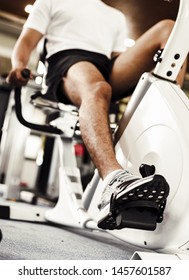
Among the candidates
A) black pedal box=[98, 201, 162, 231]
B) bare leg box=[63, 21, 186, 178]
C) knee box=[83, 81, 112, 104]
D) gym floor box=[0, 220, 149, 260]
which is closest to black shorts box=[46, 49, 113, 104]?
bare leg box=[63, 21, 186, 178]

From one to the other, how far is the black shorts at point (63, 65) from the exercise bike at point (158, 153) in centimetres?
8

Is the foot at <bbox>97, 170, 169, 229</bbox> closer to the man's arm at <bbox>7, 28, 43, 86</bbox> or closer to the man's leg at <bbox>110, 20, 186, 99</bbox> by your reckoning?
the man's leg at <bbox>110, 20, 186, 99</bbox>

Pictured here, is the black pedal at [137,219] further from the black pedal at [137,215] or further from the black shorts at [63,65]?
the black shorts at [63,65]

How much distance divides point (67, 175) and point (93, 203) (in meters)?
0.30

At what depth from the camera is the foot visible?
80cm

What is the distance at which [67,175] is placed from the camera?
1620 mm

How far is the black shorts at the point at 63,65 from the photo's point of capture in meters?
1.39

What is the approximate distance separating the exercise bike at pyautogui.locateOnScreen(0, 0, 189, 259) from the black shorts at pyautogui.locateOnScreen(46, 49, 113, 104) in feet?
0.26

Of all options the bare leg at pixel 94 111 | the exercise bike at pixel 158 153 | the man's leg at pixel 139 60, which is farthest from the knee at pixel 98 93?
the man's leg at pixel 139 60

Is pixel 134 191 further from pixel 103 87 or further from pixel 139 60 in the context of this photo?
pixel 139 60

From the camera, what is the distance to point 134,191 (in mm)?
802

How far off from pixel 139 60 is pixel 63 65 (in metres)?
0.30

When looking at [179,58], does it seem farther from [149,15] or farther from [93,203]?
[93,203]

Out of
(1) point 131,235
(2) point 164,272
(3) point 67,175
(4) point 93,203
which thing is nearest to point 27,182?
(3) point 67,175
